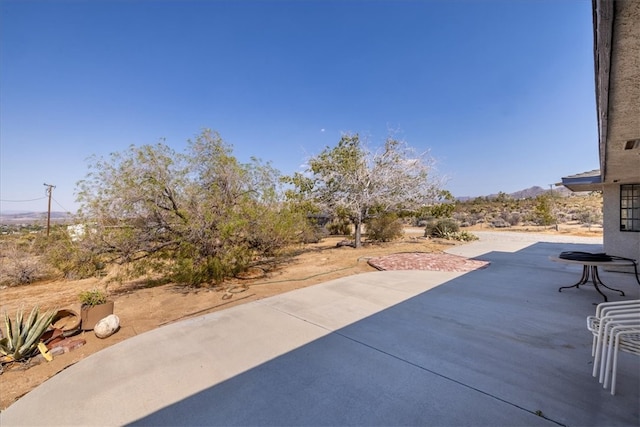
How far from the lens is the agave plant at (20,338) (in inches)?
125

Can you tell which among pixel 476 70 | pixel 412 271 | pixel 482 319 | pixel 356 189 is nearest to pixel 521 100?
pixel 476 70

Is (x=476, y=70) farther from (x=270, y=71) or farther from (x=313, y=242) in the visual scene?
(x=313, y=242)

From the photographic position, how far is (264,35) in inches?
388

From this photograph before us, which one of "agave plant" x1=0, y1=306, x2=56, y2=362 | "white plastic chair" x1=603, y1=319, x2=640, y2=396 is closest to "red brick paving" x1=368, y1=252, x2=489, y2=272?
"white plastic chair" x1=603, y1=319, x2=640, y2=396

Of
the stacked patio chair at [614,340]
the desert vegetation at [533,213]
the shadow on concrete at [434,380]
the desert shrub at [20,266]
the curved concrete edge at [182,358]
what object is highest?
the desert vegetation at [533,213]

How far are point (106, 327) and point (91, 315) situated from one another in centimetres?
56

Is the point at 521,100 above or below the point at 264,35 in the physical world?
below

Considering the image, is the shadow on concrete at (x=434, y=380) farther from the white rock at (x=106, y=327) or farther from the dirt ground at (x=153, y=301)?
the white rock at (x=106, y=327)

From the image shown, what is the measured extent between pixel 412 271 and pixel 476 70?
10514mm

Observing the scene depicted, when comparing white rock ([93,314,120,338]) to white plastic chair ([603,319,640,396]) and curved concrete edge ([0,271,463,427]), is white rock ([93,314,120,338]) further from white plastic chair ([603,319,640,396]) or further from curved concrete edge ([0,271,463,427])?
white plastic chair ([603,319,640,396])

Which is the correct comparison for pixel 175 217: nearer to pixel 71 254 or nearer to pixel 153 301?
pixel 153 301

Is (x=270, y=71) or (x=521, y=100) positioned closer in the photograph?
(x=270, y=71)

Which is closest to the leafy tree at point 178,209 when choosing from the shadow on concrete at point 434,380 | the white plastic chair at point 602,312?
the shadow on concrete at point 434,380

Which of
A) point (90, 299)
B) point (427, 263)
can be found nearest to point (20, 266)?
point (90, 299)
